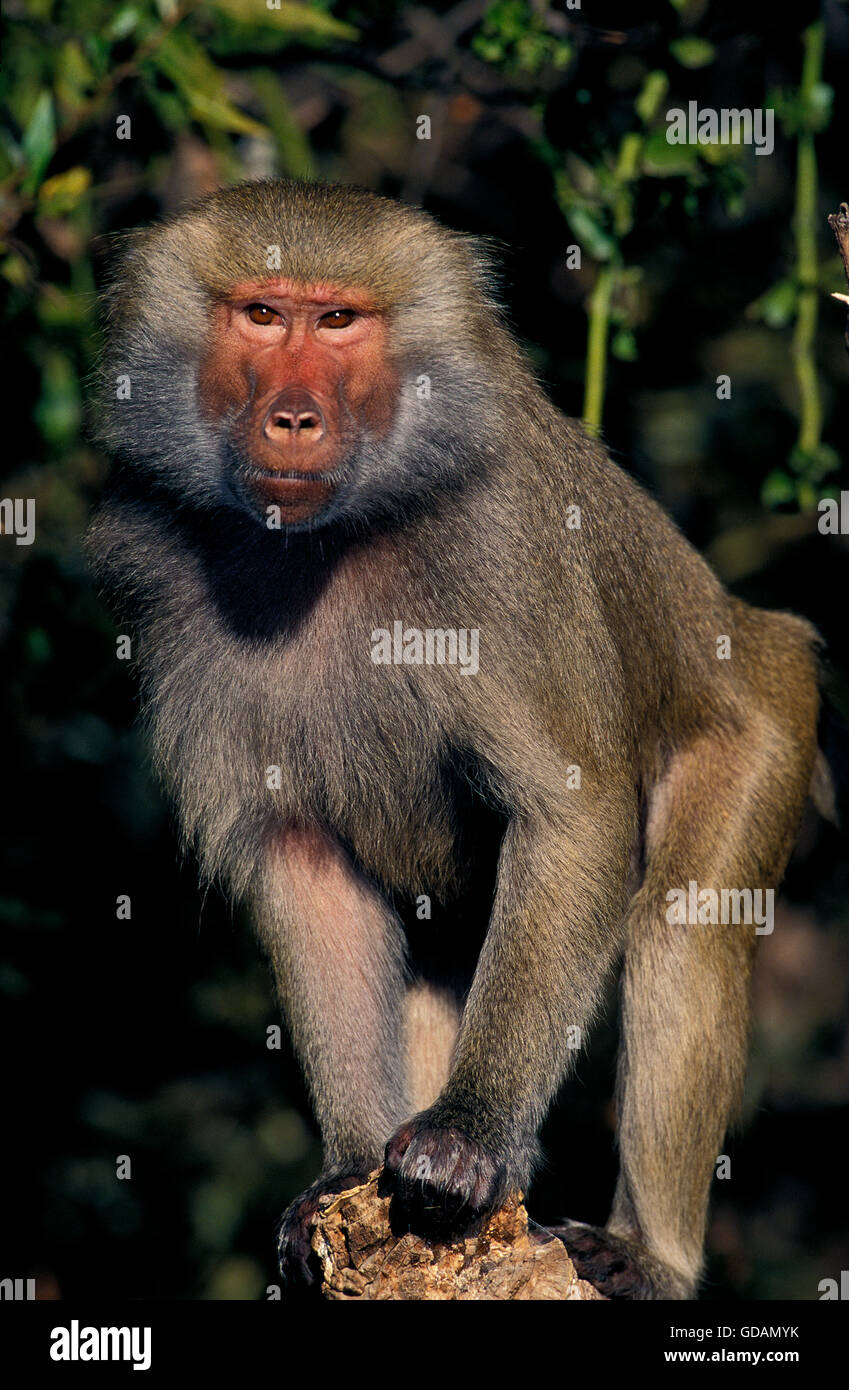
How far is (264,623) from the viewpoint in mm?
4684

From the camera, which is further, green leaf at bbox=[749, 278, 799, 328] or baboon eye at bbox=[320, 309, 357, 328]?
green leaf at bbox=[749, 278, 799, 328]

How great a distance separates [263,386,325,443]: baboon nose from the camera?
4125 millimetres

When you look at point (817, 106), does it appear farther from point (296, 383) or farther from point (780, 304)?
point (296, 383)

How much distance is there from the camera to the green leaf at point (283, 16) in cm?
534

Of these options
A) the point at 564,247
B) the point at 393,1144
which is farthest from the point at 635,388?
the point at 393,1144

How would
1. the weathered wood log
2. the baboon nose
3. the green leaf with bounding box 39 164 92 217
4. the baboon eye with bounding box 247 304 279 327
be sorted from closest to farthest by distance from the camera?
1. the weathered wood log
2. the baboon nose
3. the baboon eye with bounding box 247 304 279 327
4. the green leaf with bounding box 39 164 92 217

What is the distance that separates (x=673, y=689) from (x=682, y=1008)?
0.99 m

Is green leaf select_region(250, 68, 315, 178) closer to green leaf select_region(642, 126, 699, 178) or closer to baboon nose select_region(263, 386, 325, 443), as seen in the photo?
green leaf select_region(642, 126, 699, 178)

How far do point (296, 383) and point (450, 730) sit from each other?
1.03 metres

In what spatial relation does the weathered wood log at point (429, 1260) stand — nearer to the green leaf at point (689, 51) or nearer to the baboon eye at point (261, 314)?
the baboon eye at point (261, 314)

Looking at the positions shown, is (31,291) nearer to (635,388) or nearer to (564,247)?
(564,247)

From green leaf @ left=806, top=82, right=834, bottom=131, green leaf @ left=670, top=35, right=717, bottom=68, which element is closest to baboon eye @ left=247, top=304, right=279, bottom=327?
green leaf @ left=670, top=35, right=717, bottom=68

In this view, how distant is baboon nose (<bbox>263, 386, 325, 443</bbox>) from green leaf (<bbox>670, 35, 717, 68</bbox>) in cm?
206

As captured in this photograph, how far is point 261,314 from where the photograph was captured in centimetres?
434
